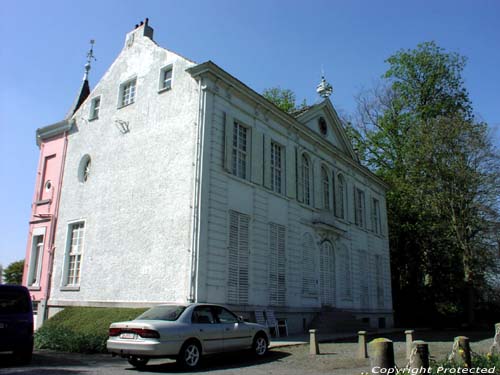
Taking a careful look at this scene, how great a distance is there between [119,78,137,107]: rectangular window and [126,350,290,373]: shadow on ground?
12.3m

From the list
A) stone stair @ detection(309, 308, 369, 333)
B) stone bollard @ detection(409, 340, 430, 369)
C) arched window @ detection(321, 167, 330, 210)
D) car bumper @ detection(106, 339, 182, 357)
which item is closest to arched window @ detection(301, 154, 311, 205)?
arched window @ detection(321, 167, 330, 210)

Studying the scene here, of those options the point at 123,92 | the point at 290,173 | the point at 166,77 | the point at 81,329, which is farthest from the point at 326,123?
the point at 81,329

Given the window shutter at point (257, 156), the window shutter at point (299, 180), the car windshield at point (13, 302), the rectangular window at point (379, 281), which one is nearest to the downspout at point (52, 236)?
the car windshield at point (13, 302)

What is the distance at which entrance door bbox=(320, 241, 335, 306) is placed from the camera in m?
22.6

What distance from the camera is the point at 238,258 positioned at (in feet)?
56.4

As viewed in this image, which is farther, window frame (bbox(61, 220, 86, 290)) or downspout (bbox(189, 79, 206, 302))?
window frame (bbox(61, 220, 86, 290))

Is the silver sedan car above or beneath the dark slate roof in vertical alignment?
beneath

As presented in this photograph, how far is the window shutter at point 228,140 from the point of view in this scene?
57.5ft

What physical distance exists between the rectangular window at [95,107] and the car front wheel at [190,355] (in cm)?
1445

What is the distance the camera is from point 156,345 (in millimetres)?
9516

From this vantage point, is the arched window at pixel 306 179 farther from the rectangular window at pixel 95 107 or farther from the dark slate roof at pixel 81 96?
the dark slate roof at pixel 81 96

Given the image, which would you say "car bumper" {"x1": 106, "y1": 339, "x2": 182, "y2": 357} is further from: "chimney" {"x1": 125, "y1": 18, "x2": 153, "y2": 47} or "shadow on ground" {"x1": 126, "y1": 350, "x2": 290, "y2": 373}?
"chimney" {"x1": 125, "y1": 18, "x2": 153, "y2": 47}

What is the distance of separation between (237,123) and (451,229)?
1832 centimetres

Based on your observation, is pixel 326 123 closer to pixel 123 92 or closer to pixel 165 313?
pixel 123 92
